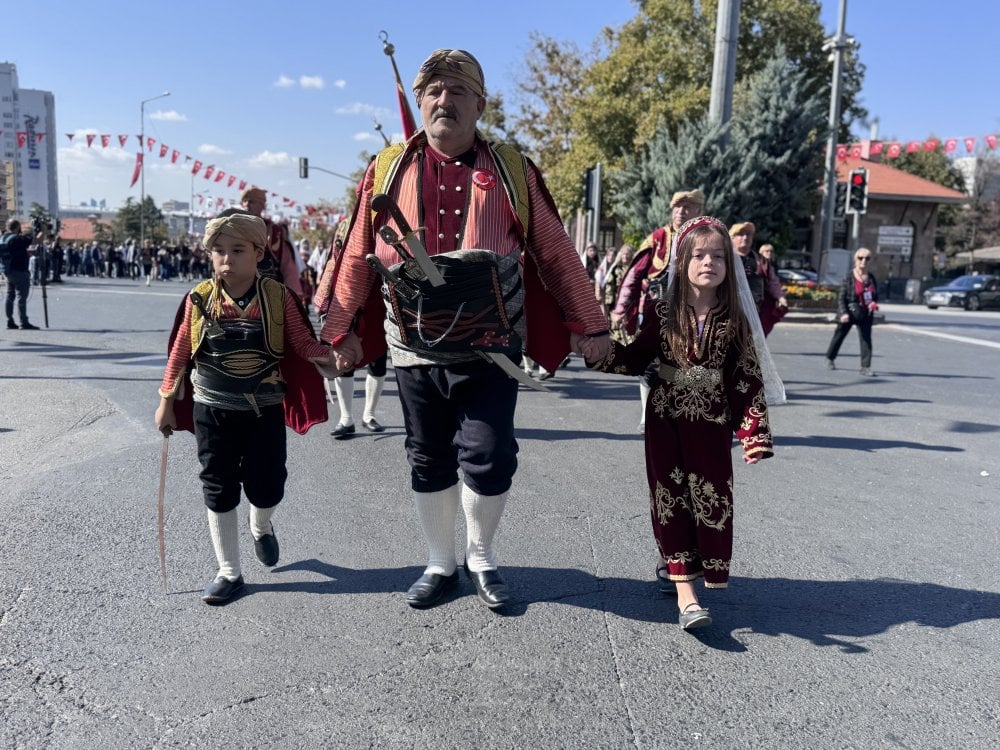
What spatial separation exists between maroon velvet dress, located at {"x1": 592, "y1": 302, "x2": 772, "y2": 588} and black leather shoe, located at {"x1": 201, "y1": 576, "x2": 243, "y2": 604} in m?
1.77

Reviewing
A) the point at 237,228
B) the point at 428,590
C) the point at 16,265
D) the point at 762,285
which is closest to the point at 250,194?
the point at 237,228

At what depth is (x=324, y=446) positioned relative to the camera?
5953 mm

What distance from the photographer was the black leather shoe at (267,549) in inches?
140

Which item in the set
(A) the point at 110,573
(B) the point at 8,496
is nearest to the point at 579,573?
(A) the point at 110,573

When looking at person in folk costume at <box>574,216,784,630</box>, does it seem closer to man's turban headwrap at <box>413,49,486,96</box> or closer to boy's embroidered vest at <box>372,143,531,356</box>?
boy's embroidered vest at <box>372,143,531,356</box>

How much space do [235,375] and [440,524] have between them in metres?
1.05

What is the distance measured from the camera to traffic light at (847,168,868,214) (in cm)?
2005

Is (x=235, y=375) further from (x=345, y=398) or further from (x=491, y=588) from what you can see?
(x=345, y=398)

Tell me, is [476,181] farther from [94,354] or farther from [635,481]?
[94,354]

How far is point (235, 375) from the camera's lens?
3266 mm

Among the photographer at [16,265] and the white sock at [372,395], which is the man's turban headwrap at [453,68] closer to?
the white sock at [372,395]

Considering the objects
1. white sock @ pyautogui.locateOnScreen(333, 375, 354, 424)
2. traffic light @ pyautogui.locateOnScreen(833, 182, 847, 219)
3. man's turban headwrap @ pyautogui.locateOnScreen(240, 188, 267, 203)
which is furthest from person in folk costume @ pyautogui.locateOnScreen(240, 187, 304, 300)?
traffic light @ pyautogui.locateOnScreen(833, 182, 847, 219)

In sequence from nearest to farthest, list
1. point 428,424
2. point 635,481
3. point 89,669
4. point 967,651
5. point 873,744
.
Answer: point 873,744, point 89,669, point 967,651, point 428,424, point 635,481

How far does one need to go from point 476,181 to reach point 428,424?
993 millimetres
